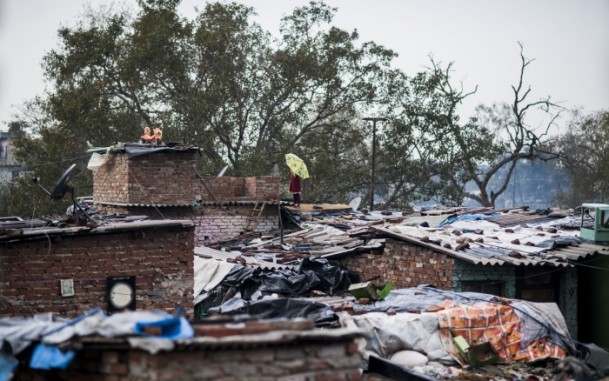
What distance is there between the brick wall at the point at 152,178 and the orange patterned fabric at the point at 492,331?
27.4ft

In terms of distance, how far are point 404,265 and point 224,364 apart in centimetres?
1031

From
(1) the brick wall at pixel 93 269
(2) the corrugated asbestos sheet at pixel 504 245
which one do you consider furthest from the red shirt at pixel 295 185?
(1) the brick wall at pixel 93 269

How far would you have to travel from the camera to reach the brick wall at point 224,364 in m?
6.14

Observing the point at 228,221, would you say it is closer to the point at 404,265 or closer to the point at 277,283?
the point at 277,283

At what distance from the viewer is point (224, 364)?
6.29 m

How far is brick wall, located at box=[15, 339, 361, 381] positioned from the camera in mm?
6141

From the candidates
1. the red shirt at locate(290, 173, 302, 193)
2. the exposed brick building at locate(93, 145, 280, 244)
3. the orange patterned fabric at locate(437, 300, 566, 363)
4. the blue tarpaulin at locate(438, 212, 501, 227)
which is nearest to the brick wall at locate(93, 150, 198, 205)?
the exposed brick building at locate(93, 145, 280, 244)

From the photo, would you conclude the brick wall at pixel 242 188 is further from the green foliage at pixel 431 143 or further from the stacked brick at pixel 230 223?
the green foliage at pixel 431 143

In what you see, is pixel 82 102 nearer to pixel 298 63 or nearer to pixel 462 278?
pixel 298 63

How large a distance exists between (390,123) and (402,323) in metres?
22.7

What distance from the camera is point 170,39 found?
32219 millimetres

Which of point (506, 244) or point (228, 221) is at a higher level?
point (228, 221)

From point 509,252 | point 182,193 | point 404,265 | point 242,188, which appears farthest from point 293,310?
point 242,188

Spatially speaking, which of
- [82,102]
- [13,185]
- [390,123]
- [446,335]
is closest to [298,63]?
[390,123]
